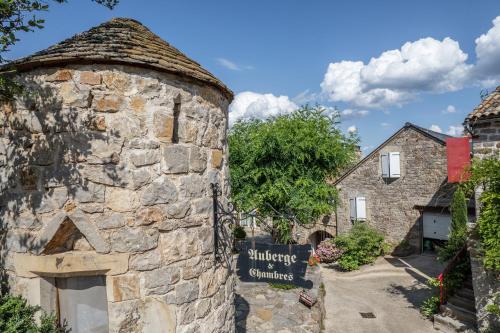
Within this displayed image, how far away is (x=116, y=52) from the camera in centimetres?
327

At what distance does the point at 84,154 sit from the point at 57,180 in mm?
365

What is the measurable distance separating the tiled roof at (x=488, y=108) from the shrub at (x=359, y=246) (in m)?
8.55

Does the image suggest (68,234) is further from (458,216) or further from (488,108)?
(458,216)

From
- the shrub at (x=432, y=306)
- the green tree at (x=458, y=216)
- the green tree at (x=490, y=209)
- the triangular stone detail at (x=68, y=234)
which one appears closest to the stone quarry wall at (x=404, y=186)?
the green tree at (x=458, y=216)

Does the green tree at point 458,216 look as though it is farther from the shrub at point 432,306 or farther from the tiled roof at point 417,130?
the tiled roof at point 417,130

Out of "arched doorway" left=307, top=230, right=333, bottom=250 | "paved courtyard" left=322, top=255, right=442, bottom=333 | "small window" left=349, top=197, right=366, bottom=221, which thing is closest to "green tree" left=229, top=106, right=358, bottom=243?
"paved courtyard" left=322, top=255, right=442, bottom=333

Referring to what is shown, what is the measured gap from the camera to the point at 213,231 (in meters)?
3.92

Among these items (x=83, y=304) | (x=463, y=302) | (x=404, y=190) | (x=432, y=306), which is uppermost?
(x=404, y=190)

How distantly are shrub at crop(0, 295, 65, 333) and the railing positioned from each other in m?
10.1

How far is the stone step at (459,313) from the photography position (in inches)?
345

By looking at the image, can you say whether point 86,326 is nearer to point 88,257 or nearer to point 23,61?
point 88,257

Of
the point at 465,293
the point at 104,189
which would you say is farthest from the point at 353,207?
the point at 104,189

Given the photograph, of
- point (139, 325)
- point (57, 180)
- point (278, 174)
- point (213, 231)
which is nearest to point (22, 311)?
point (139, 325)

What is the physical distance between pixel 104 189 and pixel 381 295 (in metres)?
11.3
